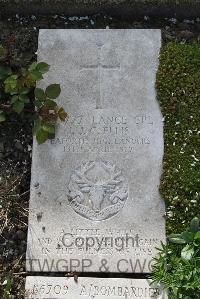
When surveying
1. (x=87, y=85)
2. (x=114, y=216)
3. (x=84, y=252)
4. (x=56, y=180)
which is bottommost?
(x=84, y=252)

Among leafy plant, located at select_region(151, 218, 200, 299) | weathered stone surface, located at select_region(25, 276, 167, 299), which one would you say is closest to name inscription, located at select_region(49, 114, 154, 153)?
leafy plant, located at select_region(151, 218, 200, 299)

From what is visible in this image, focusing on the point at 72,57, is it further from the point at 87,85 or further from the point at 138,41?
the point at 138,41

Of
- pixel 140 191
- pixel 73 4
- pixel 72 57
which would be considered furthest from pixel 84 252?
pixel 73 4

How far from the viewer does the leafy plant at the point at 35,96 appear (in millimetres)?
4301

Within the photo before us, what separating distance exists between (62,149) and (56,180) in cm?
25

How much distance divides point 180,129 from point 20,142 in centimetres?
132

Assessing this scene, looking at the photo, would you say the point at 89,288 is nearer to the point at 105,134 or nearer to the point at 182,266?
the point at 182,266

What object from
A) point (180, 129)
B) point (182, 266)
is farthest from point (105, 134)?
point (182, 266)

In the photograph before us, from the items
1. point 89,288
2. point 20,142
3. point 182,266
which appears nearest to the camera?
point 182,266

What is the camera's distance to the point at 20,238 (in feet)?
14.5

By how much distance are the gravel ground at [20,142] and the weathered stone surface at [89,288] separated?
0.22 metres

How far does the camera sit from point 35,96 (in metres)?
4.37

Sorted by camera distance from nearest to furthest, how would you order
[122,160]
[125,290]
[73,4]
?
[125,290] < [122,160] < [73,4]

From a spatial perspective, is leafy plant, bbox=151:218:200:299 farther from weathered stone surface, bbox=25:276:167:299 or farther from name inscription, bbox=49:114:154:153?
name inscription, bbox=49:114:154:153
